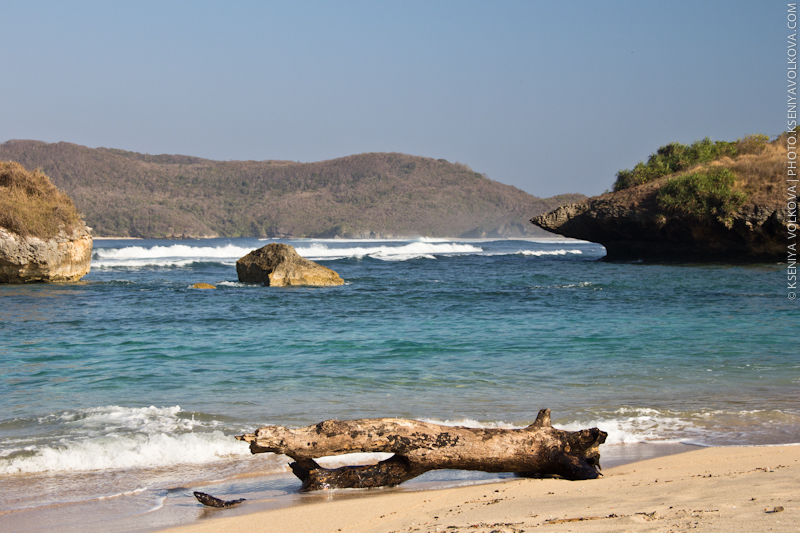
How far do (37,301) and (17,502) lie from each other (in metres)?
12.5

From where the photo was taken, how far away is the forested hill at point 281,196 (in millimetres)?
121250

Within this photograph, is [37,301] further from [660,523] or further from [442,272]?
[442,272]

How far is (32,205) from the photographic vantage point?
18891 mm

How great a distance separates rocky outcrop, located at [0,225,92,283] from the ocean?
10.0 feet

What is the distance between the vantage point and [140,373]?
7.63 m

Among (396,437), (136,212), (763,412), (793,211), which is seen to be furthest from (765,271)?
(136,212)

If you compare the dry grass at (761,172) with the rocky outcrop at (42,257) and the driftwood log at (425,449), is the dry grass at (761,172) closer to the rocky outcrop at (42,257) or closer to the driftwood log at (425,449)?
the driftwood log at (425,449)

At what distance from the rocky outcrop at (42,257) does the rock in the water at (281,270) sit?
5.53 metres

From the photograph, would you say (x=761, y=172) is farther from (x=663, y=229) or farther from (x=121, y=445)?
(x=121, y=445)

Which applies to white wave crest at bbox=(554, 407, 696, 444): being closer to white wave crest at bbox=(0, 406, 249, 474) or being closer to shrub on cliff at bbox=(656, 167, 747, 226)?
white wave crest at bbox=(0, 406, 249, 474)

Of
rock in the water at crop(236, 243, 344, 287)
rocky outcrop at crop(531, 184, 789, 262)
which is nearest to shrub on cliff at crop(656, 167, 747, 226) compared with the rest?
rocky outcrop at crop(531, 184, 789, 262)

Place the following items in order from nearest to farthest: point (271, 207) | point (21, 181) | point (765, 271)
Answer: point (21, 181) → point (765, 271) → point (271, 207)

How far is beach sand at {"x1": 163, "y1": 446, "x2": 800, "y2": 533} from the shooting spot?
2.82m

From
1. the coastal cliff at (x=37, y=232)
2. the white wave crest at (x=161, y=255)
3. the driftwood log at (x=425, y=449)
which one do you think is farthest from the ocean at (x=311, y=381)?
the white wave crest at (x=161, y=255)
